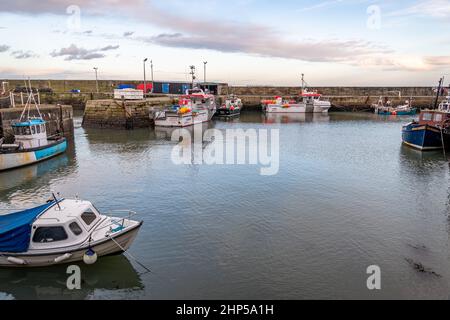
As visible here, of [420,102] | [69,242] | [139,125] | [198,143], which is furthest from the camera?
[420,102]

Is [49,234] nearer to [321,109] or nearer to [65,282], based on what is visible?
[65,282]

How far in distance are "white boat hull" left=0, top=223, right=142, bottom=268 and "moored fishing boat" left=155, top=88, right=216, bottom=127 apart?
38.0m

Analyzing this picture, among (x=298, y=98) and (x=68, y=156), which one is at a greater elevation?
A: (x=298, y=98)

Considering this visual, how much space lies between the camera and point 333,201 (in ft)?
65.2

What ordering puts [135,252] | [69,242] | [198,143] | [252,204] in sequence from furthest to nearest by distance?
[198,143], [252,204], [135,252], [69,242]

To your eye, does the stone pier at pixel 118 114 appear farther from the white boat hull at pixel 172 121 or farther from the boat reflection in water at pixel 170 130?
the boat reflection in water at pixel 170 130

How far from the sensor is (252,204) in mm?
19391

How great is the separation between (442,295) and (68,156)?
29.3 meters

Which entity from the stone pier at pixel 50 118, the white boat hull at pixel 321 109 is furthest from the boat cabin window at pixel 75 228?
the white boat hull at pixel 321 109

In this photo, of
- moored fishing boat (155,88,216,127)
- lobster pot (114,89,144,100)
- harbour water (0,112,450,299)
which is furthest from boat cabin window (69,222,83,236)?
lobster pot (114,89,144,100)
